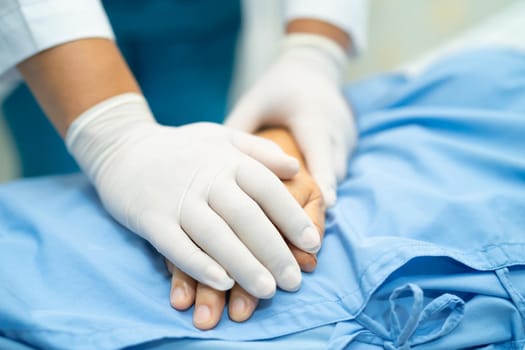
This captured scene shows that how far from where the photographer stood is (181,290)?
1.85 ft

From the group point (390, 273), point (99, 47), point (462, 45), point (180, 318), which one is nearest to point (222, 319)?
point (180, 318)

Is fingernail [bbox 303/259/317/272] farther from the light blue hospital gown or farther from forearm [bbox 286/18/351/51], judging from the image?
→ forearm [bbox 286/18/351/51]

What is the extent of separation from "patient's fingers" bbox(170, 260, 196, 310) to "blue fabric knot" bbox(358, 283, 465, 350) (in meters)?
0.18

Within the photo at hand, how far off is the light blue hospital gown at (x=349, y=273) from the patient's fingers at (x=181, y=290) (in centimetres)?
1

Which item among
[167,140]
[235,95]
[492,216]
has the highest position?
[167,140]

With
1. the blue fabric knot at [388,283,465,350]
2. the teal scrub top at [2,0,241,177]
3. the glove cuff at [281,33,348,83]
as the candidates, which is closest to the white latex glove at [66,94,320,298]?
the blue fabric knot at [388,283,465,350]

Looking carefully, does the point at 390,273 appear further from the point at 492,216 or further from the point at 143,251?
the point at 143,251

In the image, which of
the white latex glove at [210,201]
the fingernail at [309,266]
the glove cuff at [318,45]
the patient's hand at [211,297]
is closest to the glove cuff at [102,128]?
the white latex glove at [210,201]

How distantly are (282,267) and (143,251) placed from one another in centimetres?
17

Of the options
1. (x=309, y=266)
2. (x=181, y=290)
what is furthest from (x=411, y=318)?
(x=181, y=290)

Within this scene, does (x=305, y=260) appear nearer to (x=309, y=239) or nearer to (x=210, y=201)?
(x=309, y=239)

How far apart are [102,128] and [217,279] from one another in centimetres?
27

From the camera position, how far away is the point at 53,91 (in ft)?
2.30

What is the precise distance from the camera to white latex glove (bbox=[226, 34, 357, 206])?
0.77 metres
